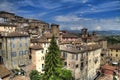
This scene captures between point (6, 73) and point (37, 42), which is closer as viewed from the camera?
point (6, 73)

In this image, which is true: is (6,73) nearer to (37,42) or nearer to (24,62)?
(24,62)

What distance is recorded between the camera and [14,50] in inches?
1874

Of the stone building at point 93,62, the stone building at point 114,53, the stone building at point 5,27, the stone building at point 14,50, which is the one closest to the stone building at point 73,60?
the stone building at point 93,62

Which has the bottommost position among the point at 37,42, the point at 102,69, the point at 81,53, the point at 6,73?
the point at 102,69

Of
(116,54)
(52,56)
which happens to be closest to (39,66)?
(52,56)

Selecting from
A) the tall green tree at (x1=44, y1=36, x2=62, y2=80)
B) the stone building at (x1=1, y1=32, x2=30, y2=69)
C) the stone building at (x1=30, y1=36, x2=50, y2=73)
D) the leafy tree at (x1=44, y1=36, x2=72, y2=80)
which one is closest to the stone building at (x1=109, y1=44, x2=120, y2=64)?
the stone building at (x1=30, y1=36, x2=50, y2=73)

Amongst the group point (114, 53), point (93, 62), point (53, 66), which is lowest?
point (114, 53)

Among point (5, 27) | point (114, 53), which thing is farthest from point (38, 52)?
point (114, 53)

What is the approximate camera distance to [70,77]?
4769 centimetres

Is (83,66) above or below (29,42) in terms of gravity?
below

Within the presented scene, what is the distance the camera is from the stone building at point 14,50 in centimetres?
4628

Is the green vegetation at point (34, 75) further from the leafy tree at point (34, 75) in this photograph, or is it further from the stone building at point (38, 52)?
the stone building at point (38, 52)

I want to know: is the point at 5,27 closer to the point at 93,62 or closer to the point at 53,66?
the point at 53,66

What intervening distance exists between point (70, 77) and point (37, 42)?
15256mm
